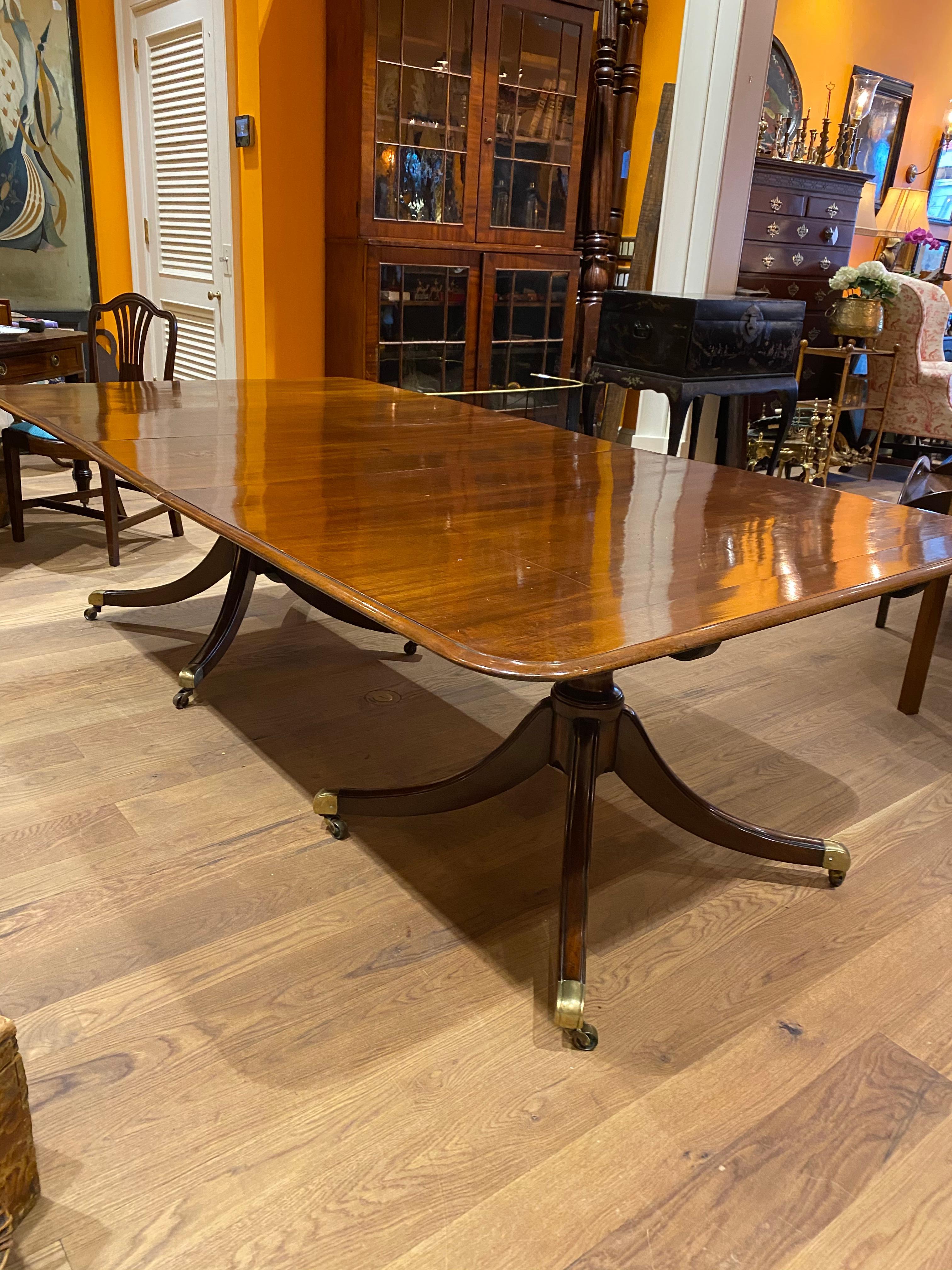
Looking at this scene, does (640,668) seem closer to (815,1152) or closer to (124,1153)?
(815,1152)

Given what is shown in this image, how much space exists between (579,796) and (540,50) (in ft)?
13.2

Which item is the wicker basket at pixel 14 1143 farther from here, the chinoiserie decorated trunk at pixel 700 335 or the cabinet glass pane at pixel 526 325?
the cabinet glass pane at pixel 526 325

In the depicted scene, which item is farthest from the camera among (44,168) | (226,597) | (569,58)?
(44,168)

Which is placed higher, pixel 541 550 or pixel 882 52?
pixel 882 52

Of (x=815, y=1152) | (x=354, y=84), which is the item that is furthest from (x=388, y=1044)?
(x=354, y=84)

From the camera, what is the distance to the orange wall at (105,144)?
4.75 meters

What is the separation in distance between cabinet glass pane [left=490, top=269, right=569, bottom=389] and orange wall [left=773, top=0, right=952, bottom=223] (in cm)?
178

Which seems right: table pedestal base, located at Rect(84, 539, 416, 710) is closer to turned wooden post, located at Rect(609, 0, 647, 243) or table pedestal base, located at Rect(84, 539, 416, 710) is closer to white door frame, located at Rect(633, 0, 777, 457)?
white door frame, located at Rect(633, 0, 777, 457)

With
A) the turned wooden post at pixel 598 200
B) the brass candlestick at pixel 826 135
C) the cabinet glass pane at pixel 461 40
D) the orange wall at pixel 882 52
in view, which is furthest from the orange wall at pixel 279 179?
the brass candlestick at pixel 826 135

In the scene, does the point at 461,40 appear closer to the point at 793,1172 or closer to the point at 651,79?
the point at 651,79

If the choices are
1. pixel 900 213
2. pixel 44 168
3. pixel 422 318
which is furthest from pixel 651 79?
pixel 44 168

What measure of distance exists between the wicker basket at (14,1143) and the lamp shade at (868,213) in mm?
6583

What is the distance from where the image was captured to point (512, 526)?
1.42 m

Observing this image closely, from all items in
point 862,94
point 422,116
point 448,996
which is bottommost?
point 448,996
